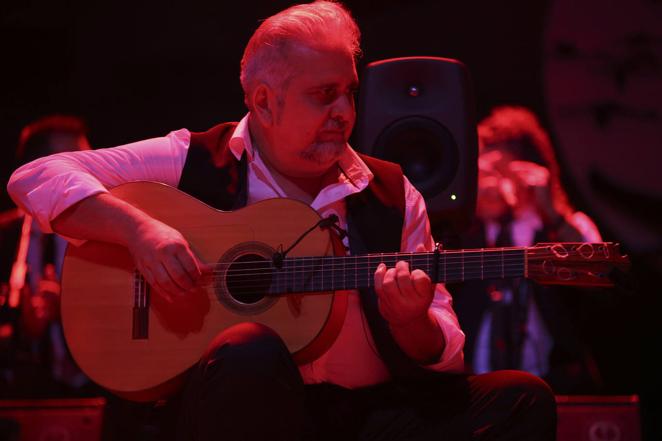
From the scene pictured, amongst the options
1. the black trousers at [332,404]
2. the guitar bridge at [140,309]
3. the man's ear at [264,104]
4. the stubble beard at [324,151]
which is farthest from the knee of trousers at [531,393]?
the man's ear at [264,104]

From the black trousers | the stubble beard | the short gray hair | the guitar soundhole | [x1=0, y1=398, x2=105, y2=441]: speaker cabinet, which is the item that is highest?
the short gray hair

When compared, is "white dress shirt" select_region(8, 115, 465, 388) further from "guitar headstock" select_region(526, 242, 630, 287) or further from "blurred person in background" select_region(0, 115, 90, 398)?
"blurred person in background" select_region(0, 115, 90, 398)

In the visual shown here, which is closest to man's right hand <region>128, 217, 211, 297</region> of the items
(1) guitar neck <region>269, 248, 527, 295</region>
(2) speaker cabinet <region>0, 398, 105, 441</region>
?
(1) guitar neck <region>269, 248, 527, 295</region>

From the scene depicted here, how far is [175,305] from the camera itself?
1.99 meters

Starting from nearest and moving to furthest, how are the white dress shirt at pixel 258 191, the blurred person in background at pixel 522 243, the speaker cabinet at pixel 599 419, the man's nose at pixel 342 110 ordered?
the white dress shirt at pixel 258 191, the man's nose at pixel 342 110, the speaker cabinet at pixel 599 419, the blurred person in background at pixel 522 243

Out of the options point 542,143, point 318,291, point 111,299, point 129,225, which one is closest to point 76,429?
point 111,299

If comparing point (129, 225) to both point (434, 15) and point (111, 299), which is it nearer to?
point (111, 299)

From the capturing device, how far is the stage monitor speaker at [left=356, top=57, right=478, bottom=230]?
259 centimetres

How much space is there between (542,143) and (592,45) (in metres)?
0.66

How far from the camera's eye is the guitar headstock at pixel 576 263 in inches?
68.6

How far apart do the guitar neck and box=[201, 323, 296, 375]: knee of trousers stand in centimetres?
27

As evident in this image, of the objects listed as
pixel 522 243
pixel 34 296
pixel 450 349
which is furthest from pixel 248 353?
pixel 34 296

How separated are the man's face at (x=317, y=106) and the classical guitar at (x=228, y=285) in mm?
262

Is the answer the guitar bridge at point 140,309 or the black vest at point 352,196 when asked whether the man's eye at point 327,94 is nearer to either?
A: the black vest at point 352,196
